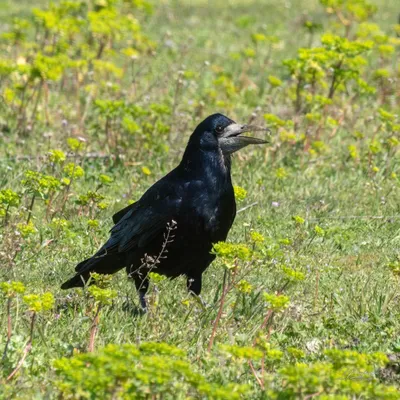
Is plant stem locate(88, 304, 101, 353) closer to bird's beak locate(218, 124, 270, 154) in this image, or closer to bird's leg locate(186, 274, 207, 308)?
bird's leg locate(186, 274, 207, 308)

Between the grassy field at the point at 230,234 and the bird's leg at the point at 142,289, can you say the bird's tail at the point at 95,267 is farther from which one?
the bird's leg at the point at 142,289

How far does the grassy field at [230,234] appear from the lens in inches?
157

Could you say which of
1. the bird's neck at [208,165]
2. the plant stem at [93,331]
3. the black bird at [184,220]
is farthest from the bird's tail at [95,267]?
the plant stem at [93,331]

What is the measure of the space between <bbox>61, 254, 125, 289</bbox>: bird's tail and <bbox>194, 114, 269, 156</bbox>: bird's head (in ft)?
2.66

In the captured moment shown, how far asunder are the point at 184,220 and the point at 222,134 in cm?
74

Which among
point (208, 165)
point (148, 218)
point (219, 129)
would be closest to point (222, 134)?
point (219, 129)

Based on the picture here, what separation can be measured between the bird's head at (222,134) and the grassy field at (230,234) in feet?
1.05

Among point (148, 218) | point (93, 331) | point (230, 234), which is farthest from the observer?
point (230, 234)

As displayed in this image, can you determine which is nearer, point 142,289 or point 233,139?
point 142,289

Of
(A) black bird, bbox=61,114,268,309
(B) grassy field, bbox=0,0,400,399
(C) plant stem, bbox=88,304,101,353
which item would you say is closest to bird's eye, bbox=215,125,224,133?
(A) black bird, bbox=61,114,268,309

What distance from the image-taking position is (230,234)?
6668mm

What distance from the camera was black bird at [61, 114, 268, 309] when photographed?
5.39 m

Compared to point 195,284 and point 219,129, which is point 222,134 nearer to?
point 219,129

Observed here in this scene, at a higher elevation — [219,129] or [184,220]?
[219,129]
